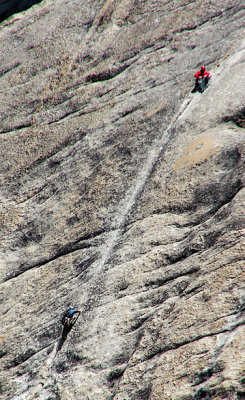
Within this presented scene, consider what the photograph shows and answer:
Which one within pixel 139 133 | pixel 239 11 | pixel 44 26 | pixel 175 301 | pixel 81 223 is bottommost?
pixel 175 301

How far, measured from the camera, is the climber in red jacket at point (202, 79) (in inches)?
949

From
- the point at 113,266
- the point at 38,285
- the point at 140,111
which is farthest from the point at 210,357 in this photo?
the point at 140,111

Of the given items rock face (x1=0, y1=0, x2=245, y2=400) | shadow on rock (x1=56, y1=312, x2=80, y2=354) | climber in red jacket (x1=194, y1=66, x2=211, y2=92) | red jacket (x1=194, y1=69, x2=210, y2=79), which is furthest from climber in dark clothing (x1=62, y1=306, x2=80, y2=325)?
red jacket (x1=194, y1=69, x2=210, y2=79)

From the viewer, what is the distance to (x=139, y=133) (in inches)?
953

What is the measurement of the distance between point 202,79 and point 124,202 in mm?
9746

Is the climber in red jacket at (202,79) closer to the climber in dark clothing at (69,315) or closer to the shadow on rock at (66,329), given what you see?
the climber in dark clothing at (69,315)

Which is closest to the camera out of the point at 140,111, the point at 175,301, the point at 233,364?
the point at 233,364

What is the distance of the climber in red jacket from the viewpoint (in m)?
24.1

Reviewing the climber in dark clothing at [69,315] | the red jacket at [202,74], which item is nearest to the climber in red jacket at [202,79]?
the red jacket at [202,74]

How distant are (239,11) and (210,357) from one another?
2502 centimetres

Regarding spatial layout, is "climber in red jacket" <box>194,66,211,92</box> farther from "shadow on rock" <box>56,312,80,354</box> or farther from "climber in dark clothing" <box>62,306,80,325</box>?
"shadow on rock" <box>56,312,80,354</box>

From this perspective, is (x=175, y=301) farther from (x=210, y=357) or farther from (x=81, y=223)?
(x=81, y=223)

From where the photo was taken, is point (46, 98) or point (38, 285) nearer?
point (38, 285)

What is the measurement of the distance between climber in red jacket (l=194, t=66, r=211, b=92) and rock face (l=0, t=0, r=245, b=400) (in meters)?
0.74
